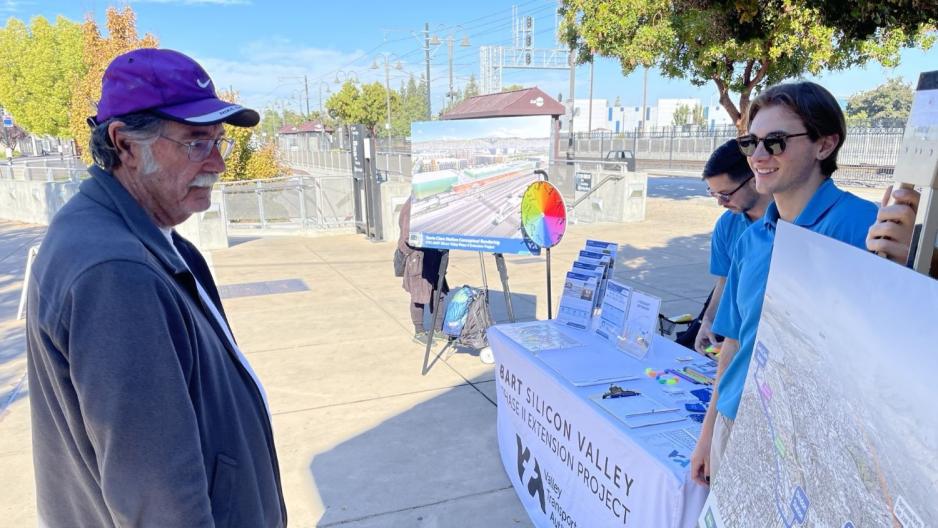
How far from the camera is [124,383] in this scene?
1207 mm

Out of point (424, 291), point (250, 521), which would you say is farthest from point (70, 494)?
point (424, 291)

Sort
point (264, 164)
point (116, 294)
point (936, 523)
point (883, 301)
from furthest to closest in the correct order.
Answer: point (264, 164) < point (116, 294) < point (883, 301) < point (936, 523)

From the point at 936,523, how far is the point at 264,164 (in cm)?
1677

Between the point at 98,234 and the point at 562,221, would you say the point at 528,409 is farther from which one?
the point at 98,234

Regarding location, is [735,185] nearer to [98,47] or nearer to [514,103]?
[514,103]

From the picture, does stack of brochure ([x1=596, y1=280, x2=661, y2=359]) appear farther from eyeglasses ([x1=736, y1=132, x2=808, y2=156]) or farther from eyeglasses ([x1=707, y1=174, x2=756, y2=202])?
eyeglasses ([x1=736, y1=132, x2=808, y2=156])

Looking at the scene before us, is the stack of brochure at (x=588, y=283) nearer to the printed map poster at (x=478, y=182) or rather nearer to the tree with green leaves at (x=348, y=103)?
the printed map poster at (x=478, y=182)

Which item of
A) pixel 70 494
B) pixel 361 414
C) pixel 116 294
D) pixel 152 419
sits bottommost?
pixel 361 414

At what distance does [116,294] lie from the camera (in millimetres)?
1196

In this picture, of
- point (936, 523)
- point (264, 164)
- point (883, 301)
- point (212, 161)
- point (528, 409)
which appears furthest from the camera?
point (264, 164)

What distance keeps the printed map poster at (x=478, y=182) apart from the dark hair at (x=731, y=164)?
1.83 metres

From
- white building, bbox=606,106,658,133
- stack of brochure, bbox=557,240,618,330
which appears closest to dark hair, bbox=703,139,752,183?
stack of brochure, bbox=557,240,618,330

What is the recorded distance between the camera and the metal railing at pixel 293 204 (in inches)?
496

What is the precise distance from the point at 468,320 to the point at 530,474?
7.16 feet
